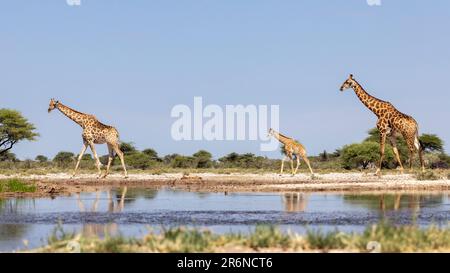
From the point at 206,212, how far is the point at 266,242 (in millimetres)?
7012

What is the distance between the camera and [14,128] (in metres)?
56.6

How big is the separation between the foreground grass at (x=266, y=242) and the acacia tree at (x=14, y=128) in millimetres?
46964

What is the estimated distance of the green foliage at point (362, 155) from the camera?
→ 2095 inches

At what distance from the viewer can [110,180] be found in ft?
106

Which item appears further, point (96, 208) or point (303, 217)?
point (96, 208)

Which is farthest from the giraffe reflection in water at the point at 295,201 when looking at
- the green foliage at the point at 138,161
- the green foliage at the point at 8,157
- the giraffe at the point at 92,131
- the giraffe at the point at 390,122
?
the green foliage at the point at 8,157

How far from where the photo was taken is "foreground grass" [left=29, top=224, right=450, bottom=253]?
10.9m

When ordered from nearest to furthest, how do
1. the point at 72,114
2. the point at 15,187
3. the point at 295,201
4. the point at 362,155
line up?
the point at 295,201, the point at 15,187, the point at 72,114, the point at 362,155

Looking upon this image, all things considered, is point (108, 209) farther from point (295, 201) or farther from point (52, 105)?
point (52, 105)

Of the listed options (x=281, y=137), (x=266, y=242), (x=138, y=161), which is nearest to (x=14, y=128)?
→ (x=138, y=161)

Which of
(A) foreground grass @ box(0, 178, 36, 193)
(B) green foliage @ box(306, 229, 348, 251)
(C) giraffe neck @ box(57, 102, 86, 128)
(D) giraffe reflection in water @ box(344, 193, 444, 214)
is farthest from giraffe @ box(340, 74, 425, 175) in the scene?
(B) green foliage @ box(306, 229, 348, 251)
